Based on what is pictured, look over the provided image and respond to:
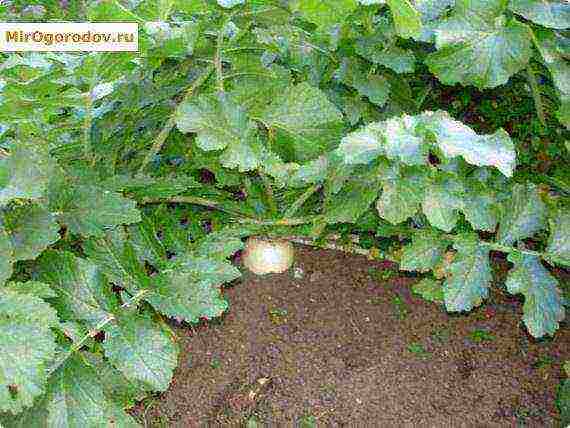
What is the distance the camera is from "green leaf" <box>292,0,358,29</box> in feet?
4.08

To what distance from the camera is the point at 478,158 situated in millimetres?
1111

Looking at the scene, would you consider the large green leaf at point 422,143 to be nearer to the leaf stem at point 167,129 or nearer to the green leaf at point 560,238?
the green leaf at point 560,238

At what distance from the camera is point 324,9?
4.12 feet

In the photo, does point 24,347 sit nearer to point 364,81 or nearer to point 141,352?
point 141,352

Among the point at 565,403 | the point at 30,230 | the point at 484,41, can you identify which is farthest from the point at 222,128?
the point at 565,403

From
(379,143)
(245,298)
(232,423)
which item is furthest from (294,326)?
(379,143)

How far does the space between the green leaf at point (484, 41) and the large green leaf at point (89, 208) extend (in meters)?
0.62

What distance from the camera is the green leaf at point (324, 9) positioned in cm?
124

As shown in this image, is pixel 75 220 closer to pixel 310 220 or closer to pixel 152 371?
pixel 152 371

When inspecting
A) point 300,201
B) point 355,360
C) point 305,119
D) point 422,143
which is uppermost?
point 422,143

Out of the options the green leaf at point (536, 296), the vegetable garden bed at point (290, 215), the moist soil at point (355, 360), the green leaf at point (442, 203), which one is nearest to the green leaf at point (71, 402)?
the vegetable garden bed at point (290, 215)

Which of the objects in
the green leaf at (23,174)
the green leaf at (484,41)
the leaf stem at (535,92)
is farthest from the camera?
the leaf stem at (535,92)

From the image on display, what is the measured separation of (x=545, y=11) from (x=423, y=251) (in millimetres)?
483

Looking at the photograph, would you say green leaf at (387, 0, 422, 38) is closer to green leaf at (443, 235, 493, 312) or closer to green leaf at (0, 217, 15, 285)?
green leaf at (443, 235, 493, 312)
